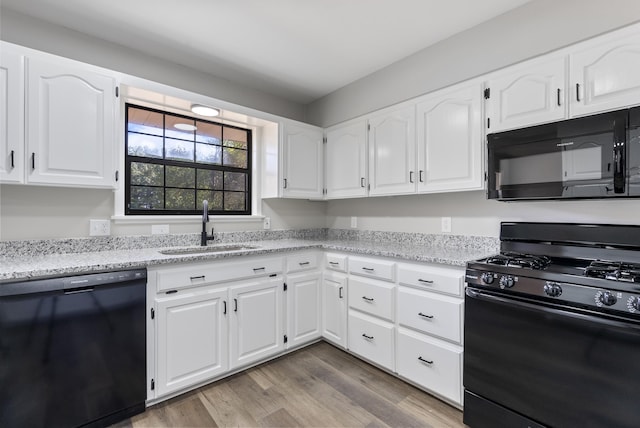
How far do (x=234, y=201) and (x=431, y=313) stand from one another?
6.62 feet

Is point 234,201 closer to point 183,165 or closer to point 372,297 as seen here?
point 183,165

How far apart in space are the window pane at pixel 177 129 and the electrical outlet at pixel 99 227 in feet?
2.89

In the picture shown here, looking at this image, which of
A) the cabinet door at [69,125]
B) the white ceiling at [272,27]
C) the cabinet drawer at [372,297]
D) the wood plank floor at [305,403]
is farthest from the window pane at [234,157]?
the wood plank floor at [305,403]

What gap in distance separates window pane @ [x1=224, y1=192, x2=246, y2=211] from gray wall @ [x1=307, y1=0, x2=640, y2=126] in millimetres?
1367

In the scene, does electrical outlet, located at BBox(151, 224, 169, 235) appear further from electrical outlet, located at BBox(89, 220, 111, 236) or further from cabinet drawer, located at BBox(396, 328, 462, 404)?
cabinet drawer, located at BBox(396, 328, 462, 404)

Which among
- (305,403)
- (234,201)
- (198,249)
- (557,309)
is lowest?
(305,403)

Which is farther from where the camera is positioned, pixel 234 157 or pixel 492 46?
pixel 234 157

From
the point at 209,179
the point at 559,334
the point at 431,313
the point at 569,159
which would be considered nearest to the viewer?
the point at 559,334

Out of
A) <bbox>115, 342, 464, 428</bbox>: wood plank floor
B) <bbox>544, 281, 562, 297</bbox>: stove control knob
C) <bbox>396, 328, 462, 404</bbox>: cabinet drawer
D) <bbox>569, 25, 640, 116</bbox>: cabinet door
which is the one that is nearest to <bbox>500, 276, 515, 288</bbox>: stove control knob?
<bbox>544, 281, 562, 297</bbox>: stove control knob

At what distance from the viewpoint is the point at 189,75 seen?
8.63 feet

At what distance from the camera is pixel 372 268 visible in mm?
2252

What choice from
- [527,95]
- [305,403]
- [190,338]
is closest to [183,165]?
[190,338]

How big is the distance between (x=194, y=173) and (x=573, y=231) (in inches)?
111

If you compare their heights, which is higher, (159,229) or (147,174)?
(147,174)
